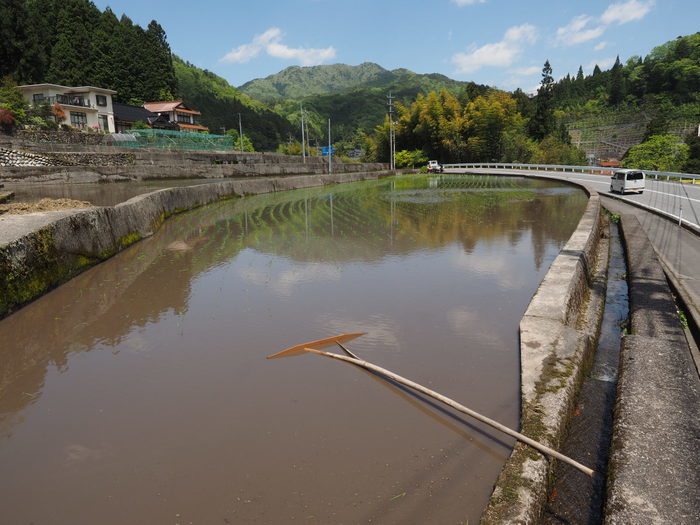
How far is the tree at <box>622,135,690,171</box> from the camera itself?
4100cm

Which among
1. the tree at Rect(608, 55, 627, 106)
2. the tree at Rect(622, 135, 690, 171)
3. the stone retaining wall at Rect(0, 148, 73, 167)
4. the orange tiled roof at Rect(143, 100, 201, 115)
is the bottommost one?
the stone retaining wall at Rect(0, 148, 73, 167)

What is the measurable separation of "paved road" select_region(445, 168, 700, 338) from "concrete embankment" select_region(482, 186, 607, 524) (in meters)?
1.15

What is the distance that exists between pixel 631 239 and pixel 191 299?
357 inches

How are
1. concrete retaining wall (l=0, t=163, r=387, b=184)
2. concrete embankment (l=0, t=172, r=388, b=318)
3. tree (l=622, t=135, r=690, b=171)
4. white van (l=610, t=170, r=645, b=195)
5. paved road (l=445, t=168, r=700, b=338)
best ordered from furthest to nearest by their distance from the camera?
tree (l=622, t=135, r=690, b=171), white van (l=610, t=170, r=645, b=195), concrete retaining wall (l=0, t=163, r=387, b=184), paved road (l=445, t=168, r=700, b=338), concrete embankment (l=0, t=172, r=388, b=318)

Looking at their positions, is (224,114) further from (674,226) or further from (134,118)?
(674,226)

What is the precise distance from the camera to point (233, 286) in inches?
249

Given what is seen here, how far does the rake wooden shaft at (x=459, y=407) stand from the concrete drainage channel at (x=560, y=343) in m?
→ 0.06

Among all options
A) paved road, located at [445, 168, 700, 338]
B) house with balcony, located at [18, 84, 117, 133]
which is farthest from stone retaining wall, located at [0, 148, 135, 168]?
paved road, located at [445, 168, 700, 338]

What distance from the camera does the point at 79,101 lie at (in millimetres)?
39719

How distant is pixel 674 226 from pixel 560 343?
402 inches

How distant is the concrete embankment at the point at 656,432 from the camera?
2.17m

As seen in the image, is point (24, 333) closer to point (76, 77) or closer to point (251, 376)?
point (251, 376)

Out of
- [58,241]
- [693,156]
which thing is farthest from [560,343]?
[693,156]

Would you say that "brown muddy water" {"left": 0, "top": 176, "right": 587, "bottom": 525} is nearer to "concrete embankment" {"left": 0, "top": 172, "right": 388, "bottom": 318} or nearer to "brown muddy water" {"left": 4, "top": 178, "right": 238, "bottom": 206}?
"concrete embankment" {"left": 0, "top": 172, "right": 388, "bottom": 318}
